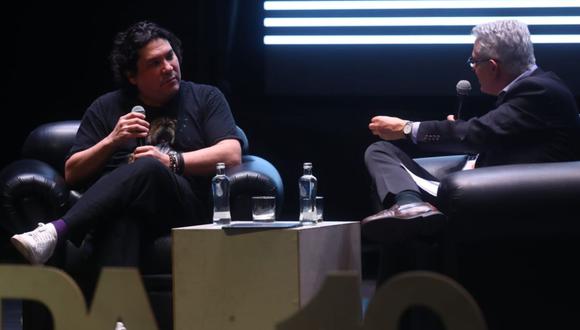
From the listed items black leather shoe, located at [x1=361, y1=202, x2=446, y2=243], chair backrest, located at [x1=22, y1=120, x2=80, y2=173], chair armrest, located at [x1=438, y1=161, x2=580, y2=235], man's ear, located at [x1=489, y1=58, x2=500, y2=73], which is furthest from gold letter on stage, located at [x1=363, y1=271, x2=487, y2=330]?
chair backrest, located at [x1=22, y1=120, x2=80, y2=173]

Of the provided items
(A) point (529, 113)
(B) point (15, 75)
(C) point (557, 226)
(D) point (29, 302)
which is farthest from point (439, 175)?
(B) point (15, 75)

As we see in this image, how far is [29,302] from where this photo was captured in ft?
10.3

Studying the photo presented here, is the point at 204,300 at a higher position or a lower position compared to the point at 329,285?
lower

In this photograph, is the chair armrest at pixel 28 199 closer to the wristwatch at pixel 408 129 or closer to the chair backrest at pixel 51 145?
the chair backrest at pixel 51 145

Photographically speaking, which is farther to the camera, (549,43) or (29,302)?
(549,43)

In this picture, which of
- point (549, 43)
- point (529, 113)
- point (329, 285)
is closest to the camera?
point (329, 285)

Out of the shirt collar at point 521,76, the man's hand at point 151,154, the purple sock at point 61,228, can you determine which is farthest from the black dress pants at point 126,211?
the shirt collar at point 521,76

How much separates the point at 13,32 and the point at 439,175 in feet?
8.07

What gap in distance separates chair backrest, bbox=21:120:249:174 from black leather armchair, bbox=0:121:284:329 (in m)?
0.24

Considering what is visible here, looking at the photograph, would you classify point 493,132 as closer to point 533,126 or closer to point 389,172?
point 533,126

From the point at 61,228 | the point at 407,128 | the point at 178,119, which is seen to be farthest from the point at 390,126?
the point at 61,228

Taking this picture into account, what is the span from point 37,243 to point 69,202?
64 centimetres

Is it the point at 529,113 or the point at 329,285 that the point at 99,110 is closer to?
the point at 529,113

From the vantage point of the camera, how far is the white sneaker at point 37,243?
9.77 ft
